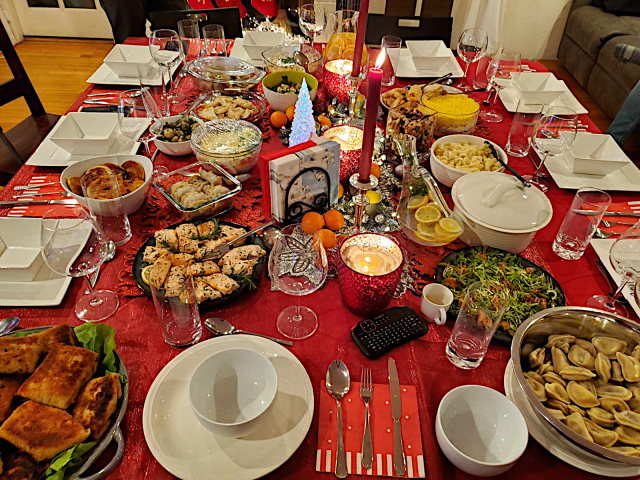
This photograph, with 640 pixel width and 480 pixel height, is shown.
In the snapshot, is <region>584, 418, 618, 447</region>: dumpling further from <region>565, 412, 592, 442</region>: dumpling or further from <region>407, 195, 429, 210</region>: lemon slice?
<region>407, 195, 429, 210</region>: lemon slice

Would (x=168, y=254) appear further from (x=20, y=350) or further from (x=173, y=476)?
(x=173, y=476)

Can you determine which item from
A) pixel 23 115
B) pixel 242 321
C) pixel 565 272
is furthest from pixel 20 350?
pixel 23 115

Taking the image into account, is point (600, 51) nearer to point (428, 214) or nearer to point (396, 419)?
point (428, 214)

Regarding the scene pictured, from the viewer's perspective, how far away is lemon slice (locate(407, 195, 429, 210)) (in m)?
1.26

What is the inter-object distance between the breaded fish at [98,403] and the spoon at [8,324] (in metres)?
0.30

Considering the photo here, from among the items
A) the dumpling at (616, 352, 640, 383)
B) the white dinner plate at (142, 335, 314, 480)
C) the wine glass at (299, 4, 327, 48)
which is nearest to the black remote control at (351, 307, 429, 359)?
the white dinner plate at (142, 335, 314, 480)

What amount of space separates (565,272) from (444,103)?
813 mm

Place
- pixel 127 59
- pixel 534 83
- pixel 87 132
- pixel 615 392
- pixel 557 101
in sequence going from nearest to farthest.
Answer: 1. pixel 615 392
2. pixel 87 132
3. pixel 557 101
4. pixel 534 83
5. pixel 127 59

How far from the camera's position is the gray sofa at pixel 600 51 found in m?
3.44

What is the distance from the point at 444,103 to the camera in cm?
171

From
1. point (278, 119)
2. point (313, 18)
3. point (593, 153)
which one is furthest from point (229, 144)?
point (593, 153)

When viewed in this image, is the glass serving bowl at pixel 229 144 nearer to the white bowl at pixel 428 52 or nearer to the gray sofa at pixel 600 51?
the white bowl at pixel 428 52

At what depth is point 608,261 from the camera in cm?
121

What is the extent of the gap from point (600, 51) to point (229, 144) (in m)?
3.70
